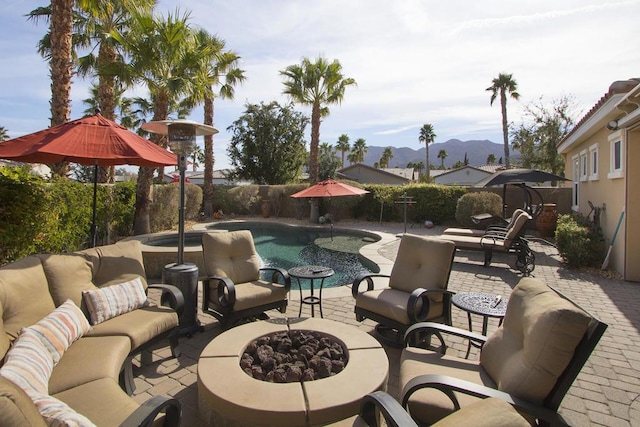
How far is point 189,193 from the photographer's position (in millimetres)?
15336

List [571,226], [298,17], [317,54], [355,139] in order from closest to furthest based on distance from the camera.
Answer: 1. [298,17]
2. [571,226]
3. [317,54]
4. [355,139]

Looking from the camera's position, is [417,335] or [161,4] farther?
[161,4]

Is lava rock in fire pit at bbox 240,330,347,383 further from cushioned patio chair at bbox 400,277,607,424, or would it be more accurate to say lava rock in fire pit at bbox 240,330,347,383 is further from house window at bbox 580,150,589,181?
house window at bbox 580,150,589,181

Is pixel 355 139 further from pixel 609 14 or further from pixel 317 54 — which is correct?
pixel 609 14

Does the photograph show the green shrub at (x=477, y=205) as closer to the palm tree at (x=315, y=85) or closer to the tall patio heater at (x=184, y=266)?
the palm tree at (x=315, y=85)

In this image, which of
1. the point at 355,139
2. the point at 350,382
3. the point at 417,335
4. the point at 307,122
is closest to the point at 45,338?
the point at 350,382

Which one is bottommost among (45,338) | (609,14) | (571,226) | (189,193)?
(45,338)

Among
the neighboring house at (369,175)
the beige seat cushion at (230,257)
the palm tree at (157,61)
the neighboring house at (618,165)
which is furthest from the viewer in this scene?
the neighboring house at (369,175)

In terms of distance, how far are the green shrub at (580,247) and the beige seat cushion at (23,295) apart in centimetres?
869

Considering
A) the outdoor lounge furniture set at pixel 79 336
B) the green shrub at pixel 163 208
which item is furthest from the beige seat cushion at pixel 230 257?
the green shrub at pixel 163 208

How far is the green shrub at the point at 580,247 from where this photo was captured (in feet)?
23.7

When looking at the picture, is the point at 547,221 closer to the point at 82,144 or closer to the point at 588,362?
the point at 588,362

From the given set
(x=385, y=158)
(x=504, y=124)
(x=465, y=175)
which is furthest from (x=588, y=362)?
(x=385, y=158)

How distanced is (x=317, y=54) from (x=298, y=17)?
11.0 meters
